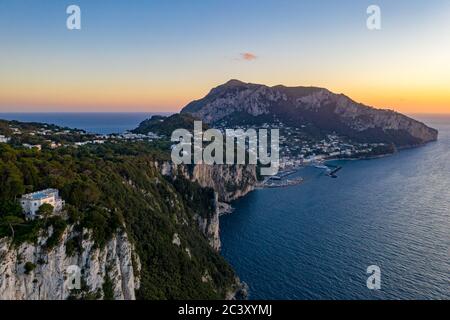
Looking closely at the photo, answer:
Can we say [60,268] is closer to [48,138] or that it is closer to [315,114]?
[48,138]

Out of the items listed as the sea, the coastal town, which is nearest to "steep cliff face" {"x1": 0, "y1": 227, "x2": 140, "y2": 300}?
the sea

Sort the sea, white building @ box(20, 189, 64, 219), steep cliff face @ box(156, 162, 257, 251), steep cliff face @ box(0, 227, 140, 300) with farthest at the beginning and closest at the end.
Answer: steep cliff face @ box(156, 162, 257, 251) < the sea < white building @ box(20, 189, 64, 219) < steep cliff face @ box(0, 227, 140, 300)

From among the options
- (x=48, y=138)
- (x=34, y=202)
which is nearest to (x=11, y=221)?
(x=34, y=202)

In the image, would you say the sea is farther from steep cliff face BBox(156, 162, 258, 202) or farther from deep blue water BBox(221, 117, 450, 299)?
steep cliff face BBox(156, 162, 258, 202)

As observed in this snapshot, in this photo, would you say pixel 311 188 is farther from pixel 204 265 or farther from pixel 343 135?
pixel 343 135
